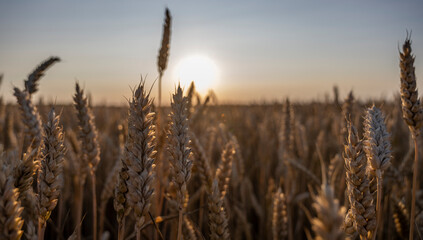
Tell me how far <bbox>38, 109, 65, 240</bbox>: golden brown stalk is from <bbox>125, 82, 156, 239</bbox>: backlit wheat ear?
0.92 ft

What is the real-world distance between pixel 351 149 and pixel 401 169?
1946 mm

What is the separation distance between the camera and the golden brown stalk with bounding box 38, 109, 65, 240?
3.33 ft

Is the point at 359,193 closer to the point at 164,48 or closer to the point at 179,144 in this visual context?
the point at 179,144

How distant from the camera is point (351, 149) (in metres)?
0.99

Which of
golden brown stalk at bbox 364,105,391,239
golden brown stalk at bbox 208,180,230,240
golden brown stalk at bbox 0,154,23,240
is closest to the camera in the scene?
golden brown stalk at bbox 0,154,23,240

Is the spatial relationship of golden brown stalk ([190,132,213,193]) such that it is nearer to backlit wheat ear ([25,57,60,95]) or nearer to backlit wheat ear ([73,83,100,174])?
backlit wheat ear ([73,83,100,174])

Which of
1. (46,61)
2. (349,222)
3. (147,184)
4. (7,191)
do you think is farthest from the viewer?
(46,61)

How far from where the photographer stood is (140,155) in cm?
96

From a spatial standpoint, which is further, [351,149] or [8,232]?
[351,149]

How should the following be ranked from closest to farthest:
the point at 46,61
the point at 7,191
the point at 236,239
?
the point at 7,191 < the point at 46,61 < the point at 236,239

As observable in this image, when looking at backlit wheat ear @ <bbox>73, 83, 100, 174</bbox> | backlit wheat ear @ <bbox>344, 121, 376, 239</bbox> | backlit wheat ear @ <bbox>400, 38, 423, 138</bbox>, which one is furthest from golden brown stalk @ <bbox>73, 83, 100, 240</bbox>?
backlit wheat ear @ <bbox>400, 38, 423, 138</bbox>

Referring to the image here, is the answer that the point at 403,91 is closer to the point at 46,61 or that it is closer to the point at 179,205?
the point at 179,205

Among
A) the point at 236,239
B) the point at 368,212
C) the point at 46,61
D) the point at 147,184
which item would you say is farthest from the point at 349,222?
the point at 46,61

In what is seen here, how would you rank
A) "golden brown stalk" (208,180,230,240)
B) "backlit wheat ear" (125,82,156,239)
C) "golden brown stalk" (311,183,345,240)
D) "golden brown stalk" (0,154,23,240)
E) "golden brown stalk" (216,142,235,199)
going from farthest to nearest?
"golden brown stalk" (216,142,235,199) → "golden brown stalk" (208,180,230,240) → "backlit wheat ear" (125,82,156,239) → "golden brown stalk" (0,154,23,240) → "golden brown stalk" (311,183,345,240)
